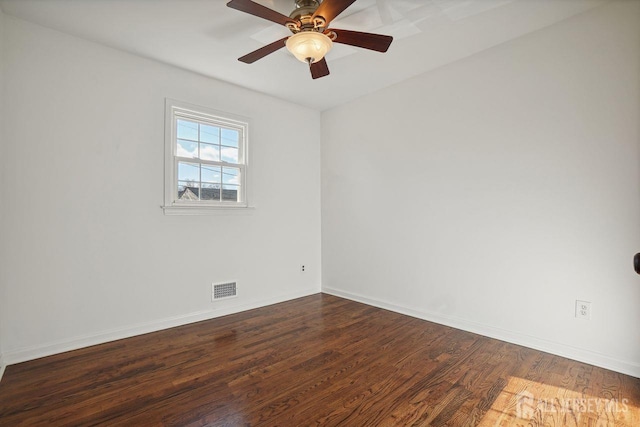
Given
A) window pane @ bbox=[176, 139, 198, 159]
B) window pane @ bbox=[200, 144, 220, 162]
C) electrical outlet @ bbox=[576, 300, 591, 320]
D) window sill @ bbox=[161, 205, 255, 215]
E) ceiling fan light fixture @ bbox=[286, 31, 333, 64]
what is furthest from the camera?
window pane @ bbox=[200, 144, 220, 162]

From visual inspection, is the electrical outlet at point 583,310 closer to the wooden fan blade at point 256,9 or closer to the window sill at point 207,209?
the wooden fan blade at point 256,9

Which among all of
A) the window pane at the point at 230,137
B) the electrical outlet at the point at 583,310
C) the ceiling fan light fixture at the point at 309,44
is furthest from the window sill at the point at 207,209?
the electrical outlet at the point at 583,310

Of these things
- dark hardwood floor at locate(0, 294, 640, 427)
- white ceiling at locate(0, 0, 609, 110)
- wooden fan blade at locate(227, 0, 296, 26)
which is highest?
white ceiling at locate(0, 0, 609, 110)

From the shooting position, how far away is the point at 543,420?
1718 mm

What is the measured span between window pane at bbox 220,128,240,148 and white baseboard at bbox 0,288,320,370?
1896 mm

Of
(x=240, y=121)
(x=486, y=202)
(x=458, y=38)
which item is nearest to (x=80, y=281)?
(x=240, y=121)

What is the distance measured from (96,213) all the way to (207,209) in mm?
990

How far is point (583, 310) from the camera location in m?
2.40

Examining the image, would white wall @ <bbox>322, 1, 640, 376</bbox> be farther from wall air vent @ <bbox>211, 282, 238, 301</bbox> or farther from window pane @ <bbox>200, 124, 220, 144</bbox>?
window pane @ <bbox>200, 124, 220, 144</bbox>

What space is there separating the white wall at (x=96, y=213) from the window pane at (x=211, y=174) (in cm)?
42

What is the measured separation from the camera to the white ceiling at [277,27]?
89.0 inches

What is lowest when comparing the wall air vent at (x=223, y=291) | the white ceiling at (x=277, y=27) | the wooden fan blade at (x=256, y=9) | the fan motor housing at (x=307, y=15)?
the wall air vent at (x=223, y=291)

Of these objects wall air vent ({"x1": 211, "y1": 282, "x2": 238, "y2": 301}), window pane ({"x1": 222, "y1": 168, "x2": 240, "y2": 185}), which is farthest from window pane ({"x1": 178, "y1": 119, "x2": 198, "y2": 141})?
wall air vent ({"x1": 211, "y1": 282, "x2": 238, "y2": 301})

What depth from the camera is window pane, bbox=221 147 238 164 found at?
3605 mm
